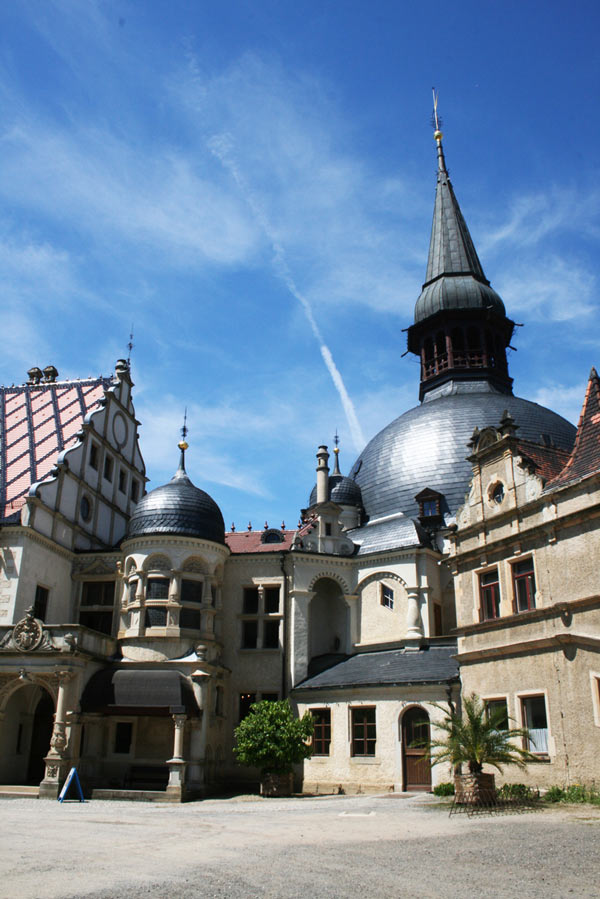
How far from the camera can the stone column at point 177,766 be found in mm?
25266

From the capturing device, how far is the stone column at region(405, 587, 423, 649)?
1243 inches

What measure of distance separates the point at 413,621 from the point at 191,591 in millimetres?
9522

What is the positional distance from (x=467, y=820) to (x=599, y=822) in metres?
2.54

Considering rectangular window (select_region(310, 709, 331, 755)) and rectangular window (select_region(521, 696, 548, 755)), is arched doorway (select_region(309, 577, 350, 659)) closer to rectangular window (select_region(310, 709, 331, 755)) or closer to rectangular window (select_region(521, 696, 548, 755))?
rectangular window (select_region(310, 709, 331, 755))

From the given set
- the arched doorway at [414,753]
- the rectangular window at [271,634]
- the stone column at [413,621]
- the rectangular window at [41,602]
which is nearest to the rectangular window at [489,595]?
the arched doorway at [414,753]

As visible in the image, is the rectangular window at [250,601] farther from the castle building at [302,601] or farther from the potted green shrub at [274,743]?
the potted green shrub at [274,743]

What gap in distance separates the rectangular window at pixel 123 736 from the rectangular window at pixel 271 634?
6.84m

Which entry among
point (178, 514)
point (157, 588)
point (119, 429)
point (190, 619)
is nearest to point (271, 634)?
point (190, 619)

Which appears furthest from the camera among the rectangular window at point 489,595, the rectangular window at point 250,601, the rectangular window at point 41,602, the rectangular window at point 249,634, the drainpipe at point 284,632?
the rectangular window at point 250,601

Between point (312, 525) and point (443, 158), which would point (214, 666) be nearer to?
point (312, 525)

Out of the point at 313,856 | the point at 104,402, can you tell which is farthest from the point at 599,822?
the point at 104,402

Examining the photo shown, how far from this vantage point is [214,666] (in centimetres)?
3000

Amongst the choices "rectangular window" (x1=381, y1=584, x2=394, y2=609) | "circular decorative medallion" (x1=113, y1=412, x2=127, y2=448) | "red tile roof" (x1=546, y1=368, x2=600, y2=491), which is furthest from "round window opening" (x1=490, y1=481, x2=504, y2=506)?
"circular decorative medallion" (x1=113, y1=412, x2=127, y2=448)

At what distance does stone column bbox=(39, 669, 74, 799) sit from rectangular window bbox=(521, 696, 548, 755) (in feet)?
49.4
